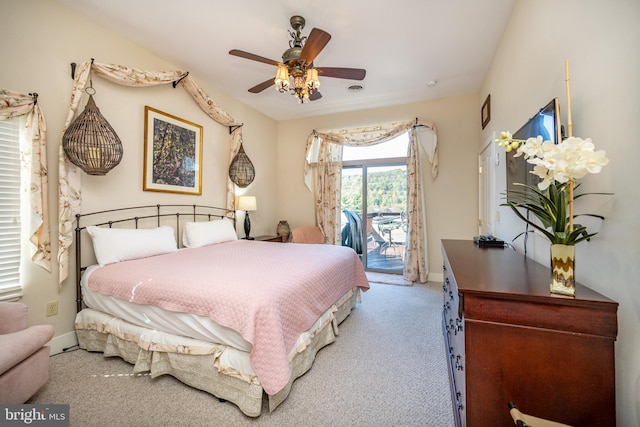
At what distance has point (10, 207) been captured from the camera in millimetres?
2006

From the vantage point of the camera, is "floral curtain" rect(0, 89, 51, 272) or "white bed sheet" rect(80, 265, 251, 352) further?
"floral curtain" rect(0, 89, 51, 272)

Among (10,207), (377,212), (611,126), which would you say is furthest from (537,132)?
(10,207)

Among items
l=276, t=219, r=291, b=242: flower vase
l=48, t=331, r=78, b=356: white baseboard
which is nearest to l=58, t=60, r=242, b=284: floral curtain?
l=48, t=331, r=78, b=356: white baseboard

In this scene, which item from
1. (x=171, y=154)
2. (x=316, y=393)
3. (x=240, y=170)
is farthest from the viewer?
(x=240, y=170)

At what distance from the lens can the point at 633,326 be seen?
901 millimetres

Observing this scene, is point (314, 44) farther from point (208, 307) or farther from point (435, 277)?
point (435, 277)

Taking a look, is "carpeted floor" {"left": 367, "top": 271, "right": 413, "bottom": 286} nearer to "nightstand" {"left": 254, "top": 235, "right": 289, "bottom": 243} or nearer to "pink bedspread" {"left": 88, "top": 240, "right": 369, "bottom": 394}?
"nightstand" {"left": 254, "top": 235, "right": 289, "bottom": 243}

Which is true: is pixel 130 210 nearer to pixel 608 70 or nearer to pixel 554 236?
pixel 554 236

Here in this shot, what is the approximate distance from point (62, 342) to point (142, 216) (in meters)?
1.27

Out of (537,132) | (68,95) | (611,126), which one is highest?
(68,95)

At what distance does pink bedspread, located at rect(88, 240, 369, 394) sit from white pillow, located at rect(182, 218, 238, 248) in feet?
1.61

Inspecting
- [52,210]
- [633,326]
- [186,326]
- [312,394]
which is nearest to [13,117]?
[52,210]

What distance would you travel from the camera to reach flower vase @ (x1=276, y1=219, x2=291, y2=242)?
4.85 metres

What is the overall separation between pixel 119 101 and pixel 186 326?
2384mm
